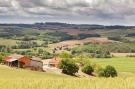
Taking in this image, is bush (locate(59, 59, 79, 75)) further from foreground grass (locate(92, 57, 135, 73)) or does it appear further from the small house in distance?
foreground grass (locate(92, 57, 135, 73))

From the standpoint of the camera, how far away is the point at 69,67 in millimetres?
99750

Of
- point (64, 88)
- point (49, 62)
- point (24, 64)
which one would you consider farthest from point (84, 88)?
point (49, 62)

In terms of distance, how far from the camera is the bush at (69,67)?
9819 cm

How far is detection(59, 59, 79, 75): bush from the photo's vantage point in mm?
98188

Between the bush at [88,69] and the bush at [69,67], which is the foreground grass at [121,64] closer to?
the bush at [88,69]

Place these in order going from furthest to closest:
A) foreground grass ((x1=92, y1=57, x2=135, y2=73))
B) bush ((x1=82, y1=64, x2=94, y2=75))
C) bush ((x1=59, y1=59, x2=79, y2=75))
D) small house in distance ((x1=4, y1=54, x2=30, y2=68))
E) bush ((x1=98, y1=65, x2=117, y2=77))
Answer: foreground grass ((x1=92, y1=57, x2=135, y2=73))
bush ((x1=82, y1=64, x2=94, y2=75))
small house in distance ((x1=4, y1=54, x2=30, y2=68))
bush ((x1=98, y1=65, x2=117, y2=77))
bush ((x1=59, y1=59, x2=79, y2=75))

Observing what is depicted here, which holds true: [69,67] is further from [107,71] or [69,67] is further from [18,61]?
[18,61]

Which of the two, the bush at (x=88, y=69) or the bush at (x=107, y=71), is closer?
the bush at (x=107, y=71)

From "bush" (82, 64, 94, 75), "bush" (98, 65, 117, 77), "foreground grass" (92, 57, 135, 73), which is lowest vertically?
"foreground grass" (92, 57, 135, 73)

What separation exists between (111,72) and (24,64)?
87.9 feet

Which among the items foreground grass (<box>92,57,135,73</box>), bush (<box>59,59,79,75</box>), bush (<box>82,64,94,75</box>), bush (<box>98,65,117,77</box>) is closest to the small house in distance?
bush (<box>59,59,79,75</box>)

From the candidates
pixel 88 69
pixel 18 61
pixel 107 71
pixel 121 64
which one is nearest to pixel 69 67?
pixel 107 71

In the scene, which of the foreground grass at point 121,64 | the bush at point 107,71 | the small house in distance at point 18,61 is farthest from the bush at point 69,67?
the foreground grass at point 121,64

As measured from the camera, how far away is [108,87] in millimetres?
14297
